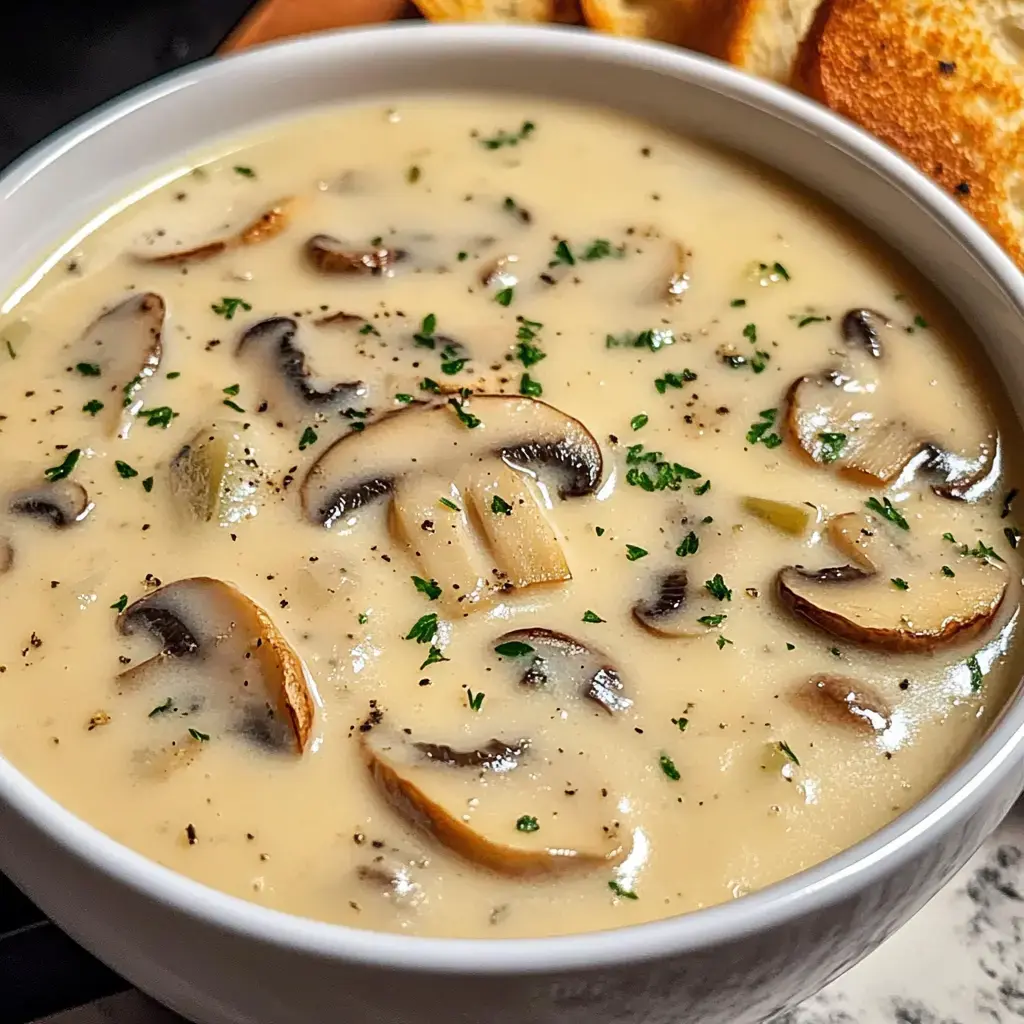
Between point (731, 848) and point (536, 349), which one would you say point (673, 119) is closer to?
point (536, 349)

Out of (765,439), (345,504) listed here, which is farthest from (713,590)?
(345,504)

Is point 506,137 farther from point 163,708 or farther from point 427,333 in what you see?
point 163,708

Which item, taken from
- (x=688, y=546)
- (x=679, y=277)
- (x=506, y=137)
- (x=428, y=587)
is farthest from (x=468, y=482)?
(x=506, y=137)

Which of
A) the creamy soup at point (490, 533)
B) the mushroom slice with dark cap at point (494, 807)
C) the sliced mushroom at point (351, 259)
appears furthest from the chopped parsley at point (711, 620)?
the sliced mushroom at point (351, 259)

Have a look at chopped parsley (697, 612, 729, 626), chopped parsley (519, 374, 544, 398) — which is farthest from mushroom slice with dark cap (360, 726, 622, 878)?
chopped parsley (519, 374, 544, 398)

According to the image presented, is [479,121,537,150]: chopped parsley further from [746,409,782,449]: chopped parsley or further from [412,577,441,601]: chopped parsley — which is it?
[412,577,441,601]: chopped parsley

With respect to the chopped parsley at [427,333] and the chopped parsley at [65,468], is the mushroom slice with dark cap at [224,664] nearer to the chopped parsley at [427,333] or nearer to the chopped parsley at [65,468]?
the chopped parsley at [65,468]
